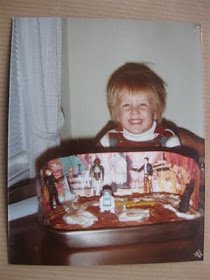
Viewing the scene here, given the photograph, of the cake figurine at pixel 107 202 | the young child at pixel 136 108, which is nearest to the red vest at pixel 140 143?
the young child at pixel 136 108

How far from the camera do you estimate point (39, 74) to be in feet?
3.57

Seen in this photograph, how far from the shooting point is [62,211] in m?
1.09

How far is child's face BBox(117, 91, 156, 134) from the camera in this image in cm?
111

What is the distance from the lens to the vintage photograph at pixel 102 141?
109cm

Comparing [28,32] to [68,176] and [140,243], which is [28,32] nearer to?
[68,176]

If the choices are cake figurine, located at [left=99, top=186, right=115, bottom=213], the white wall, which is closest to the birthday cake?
cake figurine, located at [left=99, top=186, right=115, bottom=213]

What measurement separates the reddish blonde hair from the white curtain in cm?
16

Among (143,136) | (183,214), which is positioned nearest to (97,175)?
(143,136)

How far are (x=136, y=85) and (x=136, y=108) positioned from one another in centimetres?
7

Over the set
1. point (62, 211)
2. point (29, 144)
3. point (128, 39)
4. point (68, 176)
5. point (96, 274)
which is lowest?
point (96, 274)

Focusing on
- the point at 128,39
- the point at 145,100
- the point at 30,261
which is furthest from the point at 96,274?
the point at 128,39

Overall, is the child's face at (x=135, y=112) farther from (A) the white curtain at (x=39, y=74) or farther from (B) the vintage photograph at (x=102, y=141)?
(A) the white curtain at (x=39, y=74)

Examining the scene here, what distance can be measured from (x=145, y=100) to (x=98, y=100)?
0.15m

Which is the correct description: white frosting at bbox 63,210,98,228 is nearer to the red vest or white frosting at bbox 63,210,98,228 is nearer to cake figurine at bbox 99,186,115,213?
cake figurine at bbox 99,186,115,213
